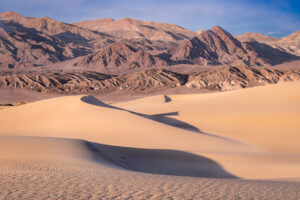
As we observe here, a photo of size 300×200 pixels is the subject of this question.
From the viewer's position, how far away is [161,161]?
9.63m

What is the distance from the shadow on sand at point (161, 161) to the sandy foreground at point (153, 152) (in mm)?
31

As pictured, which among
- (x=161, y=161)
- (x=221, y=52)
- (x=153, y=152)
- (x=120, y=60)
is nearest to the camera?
(x=161, y=161)

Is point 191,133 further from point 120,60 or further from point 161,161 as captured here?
point 120,60

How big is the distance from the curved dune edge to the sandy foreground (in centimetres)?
4

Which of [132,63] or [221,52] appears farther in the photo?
[221,52]

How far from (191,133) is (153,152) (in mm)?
3806

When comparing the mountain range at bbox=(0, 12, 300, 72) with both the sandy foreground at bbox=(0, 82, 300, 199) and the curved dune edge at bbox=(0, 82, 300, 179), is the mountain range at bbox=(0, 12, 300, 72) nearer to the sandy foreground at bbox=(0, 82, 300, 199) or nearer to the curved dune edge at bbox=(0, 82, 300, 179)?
the curved dune edge at bbox=(0, 82, 300, 179)

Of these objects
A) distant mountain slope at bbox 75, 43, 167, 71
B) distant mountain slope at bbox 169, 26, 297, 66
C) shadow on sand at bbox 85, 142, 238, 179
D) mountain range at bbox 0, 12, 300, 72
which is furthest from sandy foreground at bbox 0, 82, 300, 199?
distant mountain slope at bbox 169, 26, 297, 66

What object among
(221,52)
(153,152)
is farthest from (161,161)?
(221,52)

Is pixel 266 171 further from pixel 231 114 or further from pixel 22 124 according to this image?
pixel 22 124

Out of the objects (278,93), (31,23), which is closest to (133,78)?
(278,93)

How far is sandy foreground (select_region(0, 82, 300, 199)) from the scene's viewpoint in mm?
4539

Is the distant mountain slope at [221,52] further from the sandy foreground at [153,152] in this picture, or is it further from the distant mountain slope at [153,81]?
the sandy foreground at [153,152]

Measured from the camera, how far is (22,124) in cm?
1748
